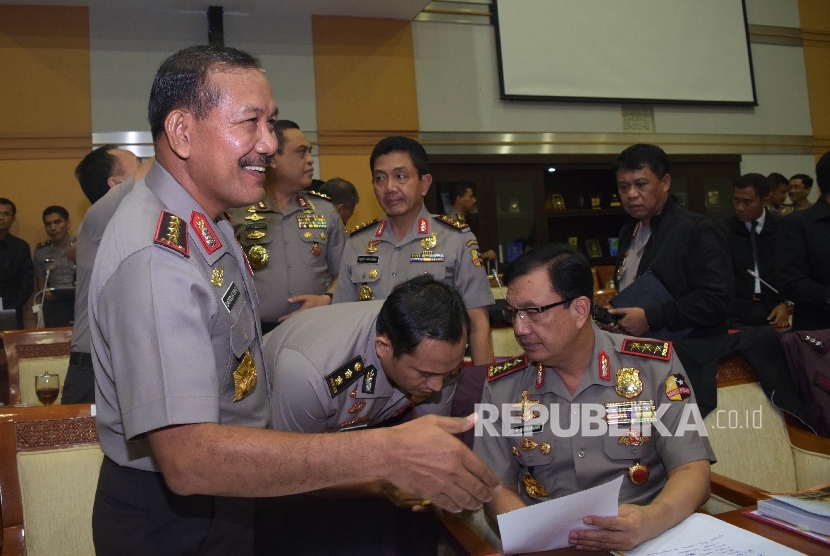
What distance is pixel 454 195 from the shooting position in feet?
20.0

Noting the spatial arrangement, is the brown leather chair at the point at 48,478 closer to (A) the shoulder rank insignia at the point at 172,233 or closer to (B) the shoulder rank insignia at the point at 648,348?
(A) the shoulder rank insignia at the point at 172,233

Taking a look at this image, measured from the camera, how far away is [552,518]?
3.94ft

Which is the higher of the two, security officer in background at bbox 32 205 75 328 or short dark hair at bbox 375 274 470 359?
security officer in background at bbox 32 205 75 328

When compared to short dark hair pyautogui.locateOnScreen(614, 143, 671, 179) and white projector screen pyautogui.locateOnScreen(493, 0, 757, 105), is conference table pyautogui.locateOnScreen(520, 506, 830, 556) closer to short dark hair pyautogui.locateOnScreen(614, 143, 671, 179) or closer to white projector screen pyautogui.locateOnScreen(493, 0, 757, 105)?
short dark hair pyautogui.locateOnScreen(614, 143, 671, 179)

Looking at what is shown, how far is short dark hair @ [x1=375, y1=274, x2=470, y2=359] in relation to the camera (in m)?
1.63

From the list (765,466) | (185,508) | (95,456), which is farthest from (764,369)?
(95,456)

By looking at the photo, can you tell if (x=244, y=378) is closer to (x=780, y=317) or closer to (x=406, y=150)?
(x=406, y=150)

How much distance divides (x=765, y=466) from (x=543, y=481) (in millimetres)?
758

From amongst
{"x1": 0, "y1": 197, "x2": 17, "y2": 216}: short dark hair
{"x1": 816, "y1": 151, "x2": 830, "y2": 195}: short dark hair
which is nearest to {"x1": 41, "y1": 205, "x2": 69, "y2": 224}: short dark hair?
{"x1": 0, "y1": 197, "x2": 17, "y2": 216}: short dark hair

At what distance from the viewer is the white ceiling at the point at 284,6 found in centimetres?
533

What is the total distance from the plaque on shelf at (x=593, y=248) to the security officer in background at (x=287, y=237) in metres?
4.44

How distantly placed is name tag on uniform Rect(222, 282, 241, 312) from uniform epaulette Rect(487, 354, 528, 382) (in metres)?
0.91

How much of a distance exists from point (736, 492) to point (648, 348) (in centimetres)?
39

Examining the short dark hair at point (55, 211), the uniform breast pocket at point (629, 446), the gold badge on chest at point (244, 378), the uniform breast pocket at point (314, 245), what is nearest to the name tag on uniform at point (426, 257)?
the uniform breast pocket at point (314, 245)
